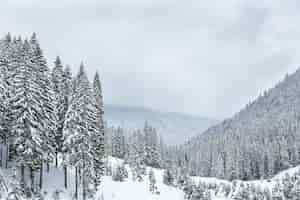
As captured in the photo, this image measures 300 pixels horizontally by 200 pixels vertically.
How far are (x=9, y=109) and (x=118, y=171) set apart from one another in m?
27.9

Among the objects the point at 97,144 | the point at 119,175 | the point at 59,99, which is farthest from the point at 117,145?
the point at 59,99

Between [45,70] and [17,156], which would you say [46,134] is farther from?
[45,70]

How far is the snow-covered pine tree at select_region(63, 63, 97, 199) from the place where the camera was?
4300 centimetres

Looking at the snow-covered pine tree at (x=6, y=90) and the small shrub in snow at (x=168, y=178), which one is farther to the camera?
the small shrub in snow at (x=168, y=178)

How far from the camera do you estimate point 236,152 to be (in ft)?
454

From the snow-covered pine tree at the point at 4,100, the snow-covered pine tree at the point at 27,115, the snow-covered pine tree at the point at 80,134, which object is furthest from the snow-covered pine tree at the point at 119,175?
the snow-covered pine tree at the point at 27,115

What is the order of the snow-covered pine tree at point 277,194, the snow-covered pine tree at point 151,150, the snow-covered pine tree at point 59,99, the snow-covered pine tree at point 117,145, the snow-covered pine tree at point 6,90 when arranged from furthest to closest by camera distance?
the snow-covered pine tree at point 117,145
the snow-covered pine tree at point 151,150
the snow-covered pine tree at point 277,194
the snow-covered pine tree at point 59,99
the snow-covered pine tree at point 6,90

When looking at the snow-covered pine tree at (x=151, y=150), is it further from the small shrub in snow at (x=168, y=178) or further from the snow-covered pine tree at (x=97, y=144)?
the snow-covered pine tree at (x=97, y=144)

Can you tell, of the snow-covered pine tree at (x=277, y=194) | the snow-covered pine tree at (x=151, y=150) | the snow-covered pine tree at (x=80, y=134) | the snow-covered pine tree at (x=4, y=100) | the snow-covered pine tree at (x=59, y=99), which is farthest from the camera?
the snow-covered pine tree at (x=151, y=150)

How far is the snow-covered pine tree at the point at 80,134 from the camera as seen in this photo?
4300 cm

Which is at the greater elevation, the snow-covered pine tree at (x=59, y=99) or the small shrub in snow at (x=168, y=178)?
the snow-covered pine tree at (x=59, y=99)

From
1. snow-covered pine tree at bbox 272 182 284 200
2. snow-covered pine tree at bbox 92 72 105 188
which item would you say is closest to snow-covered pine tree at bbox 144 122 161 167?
snow-covered pine tree at bbox 272 182 284 200

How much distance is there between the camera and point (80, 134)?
42.9 metres

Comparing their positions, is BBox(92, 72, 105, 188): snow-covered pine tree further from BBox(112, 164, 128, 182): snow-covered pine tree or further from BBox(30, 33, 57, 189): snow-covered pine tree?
BBox(112, 164, 128, 182): snow-covered pine tree
